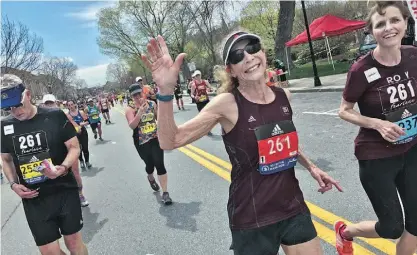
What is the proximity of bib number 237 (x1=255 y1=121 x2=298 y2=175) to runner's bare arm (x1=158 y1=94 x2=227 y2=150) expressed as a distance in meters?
0.28

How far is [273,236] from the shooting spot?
7.39ft

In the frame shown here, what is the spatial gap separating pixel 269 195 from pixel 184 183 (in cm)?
462

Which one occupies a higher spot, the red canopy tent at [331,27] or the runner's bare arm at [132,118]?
the red canopy tent at [331,27]

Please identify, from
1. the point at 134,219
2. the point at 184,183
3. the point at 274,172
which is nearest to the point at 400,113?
the point at 274,172

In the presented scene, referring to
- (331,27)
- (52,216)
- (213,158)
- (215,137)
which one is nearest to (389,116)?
(52,216)

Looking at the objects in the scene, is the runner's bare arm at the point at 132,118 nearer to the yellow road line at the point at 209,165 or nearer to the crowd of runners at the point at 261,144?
the yellow road line at the point at 209,165

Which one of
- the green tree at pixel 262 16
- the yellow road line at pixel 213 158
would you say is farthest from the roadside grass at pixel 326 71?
the green tree at pixel 262 16

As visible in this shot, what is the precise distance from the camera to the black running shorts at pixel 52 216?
128 inches

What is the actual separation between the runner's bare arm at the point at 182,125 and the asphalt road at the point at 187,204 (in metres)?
2.02

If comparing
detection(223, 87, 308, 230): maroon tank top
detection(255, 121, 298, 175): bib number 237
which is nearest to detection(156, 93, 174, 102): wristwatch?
detection(223, 87, 308, 230): maroon tank top

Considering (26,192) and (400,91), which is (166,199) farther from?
(400,91)

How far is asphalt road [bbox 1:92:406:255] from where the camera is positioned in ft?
13.7

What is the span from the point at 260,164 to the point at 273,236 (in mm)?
452

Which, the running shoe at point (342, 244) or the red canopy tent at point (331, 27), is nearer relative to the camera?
the running shoe at point (342, 244)
